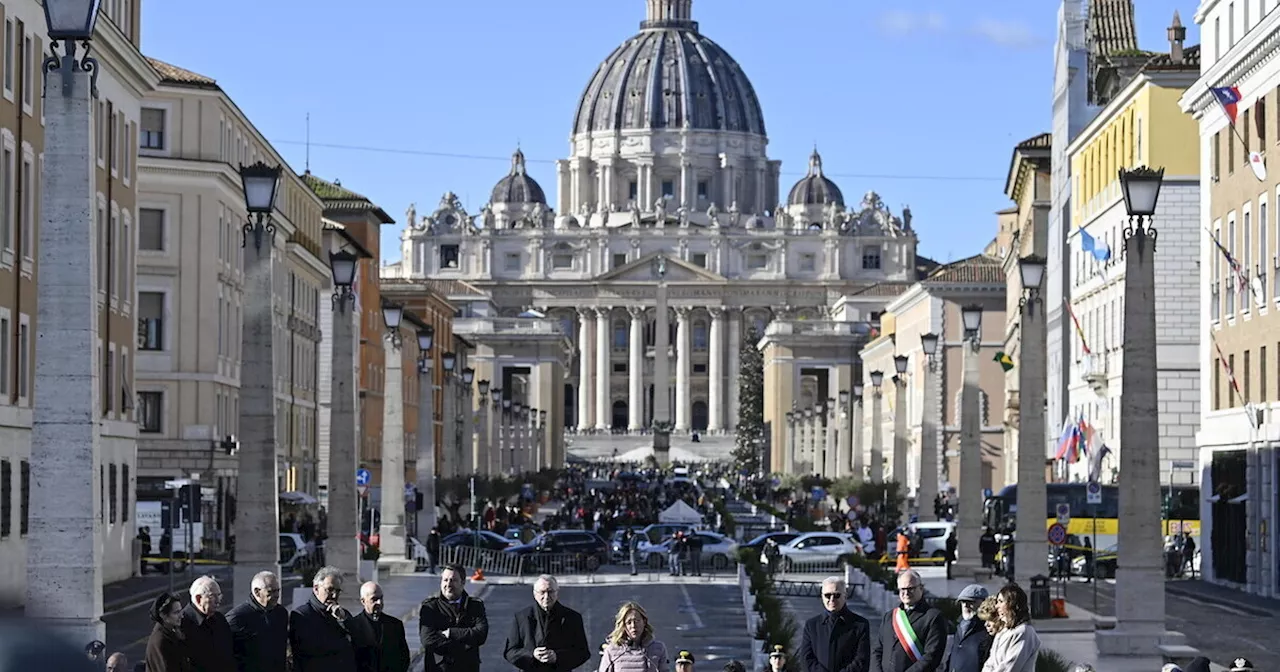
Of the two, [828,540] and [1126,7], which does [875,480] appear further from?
[828,540]

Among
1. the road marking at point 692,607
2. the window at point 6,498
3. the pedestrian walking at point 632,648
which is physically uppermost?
the window at point 6,498

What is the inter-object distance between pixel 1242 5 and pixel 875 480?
115 ft

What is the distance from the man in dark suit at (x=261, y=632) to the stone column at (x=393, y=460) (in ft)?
102

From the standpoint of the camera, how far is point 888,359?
142 metres

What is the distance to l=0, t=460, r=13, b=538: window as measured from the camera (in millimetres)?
37094

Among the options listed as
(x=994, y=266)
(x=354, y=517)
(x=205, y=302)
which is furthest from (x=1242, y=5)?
(x=994, y=266)

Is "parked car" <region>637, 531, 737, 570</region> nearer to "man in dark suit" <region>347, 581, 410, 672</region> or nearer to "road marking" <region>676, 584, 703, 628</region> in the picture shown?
"road marking" <region>676, 584, 703, 628</region>

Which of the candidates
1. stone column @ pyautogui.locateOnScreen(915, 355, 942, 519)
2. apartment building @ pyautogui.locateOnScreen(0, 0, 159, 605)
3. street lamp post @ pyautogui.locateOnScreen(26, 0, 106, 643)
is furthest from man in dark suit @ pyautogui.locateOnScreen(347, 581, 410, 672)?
stone column @ pyautogui.locateOnScreen(915, 355, 942, 519)

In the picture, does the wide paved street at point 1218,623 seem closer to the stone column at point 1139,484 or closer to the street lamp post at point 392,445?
the stone column at point 1139,484

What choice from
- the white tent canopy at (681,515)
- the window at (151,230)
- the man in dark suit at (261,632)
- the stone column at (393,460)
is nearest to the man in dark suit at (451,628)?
the man in dark suit at (261,632)

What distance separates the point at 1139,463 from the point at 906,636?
12888 mm

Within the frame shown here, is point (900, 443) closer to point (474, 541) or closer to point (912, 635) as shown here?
point (474, 541)

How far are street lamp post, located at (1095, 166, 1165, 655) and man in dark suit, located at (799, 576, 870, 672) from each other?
11878 mm

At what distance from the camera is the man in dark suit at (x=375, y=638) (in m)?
15.8
